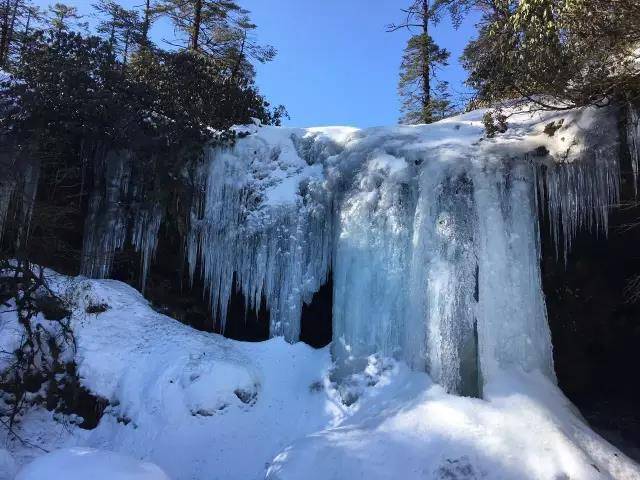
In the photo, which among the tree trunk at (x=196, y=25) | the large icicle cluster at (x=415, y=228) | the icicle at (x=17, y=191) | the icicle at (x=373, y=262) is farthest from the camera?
the tree trunk at (x=196, y=25)

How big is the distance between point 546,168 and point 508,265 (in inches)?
65.6

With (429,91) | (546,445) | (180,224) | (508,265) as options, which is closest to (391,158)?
(508,265)

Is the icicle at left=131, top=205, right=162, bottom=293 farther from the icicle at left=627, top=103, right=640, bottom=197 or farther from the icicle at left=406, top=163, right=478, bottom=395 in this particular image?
the icicle at left=627, top=103, right=640, bottom=197

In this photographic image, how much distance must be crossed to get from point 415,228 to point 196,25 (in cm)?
1226

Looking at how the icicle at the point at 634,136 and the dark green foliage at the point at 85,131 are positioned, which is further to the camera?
the dark green foliage at the point at 85,131

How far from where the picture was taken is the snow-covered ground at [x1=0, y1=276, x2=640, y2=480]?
5512mm

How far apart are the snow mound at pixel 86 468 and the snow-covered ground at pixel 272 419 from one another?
1cm

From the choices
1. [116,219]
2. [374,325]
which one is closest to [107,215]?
[116,219]

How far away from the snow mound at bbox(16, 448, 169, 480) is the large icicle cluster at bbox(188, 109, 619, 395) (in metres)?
4.25

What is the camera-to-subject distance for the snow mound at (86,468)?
12.1ft

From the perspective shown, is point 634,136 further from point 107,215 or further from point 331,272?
point 107,215

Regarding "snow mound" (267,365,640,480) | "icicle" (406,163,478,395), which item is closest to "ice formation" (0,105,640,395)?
"icicle" (406,163,478,395)

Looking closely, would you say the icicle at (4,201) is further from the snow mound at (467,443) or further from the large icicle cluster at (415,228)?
the snow mound at (467,443)

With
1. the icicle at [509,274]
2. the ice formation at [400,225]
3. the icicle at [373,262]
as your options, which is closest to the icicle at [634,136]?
the ice formation at [400,225]
